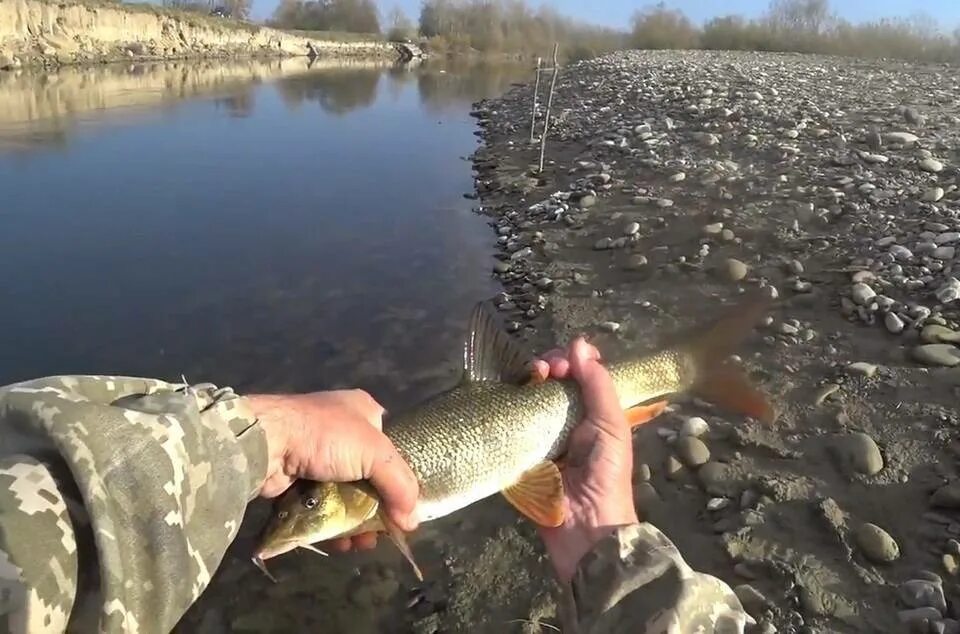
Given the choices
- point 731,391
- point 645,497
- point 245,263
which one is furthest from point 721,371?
point 245,263

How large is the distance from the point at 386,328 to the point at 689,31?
63800 mm

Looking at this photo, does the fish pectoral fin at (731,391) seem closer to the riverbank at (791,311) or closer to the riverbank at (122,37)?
the riverbank at (791,311)

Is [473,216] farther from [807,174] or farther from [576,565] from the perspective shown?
[576,565]

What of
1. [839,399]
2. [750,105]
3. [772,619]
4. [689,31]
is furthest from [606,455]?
→ [689,31]

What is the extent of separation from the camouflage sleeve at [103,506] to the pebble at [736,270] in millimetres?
5833

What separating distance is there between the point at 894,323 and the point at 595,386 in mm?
3265

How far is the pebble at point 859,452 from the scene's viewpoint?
158 inches

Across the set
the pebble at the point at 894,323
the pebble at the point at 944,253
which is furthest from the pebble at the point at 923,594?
the pebble at the point at 944,253

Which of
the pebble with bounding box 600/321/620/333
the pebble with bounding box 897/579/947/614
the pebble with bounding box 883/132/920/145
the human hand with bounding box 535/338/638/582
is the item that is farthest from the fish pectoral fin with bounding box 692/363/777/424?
the pebble with bounding box 883/132/920/145

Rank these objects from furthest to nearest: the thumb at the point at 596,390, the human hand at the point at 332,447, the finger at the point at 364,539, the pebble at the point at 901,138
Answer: the pebble at the point at 901,138
the thumb at the point at 596,390
the finger at the point at 364,539
the human hand at the point at 332,447

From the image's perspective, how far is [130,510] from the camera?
5.09 feet

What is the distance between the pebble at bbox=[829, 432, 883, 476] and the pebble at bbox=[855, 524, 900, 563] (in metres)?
0.53

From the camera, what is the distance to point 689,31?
63000mm

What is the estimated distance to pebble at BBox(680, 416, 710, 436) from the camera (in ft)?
15.0
